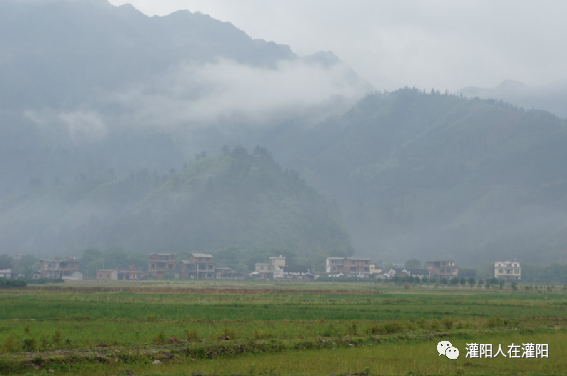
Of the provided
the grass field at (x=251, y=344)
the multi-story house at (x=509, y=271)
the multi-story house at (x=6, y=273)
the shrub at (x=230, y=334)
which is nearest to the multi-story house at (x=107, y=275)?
the multi-story house at (x=6, y=273)

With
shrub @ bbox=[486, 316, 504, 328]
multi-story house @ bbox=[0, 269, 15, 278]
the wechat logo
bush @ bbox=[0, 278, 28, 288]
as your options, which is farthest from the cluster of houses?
the wechat logo

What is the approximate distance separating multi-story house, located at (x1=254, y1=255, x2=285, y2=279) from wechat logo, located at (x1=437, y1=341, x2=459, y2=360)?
459 ft

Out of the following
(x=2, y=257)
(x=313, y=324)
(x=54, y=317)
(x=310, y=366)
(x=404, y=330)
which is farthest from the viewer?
(x=2, y=257)

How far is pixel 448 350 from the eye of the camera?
23.7m

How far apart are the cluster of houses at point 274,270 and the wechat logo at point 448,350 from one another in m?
132

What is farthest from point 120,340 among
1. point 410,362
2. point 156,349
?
point 410,362

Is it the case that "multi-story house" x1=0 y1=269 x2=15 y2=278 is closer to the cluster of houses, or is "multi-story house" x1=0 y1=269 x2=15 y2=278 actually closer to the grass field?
the cluster of houses

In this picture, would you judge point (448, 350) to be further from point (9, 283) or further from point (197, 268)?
point (197, 268)

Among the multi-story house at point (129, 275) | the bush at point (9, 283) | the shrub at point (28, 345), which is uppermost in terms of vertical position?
the shrub at point (28, 345)

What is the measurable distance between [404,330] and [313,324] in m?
5.81

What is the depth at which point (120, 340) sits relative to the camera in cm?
2500

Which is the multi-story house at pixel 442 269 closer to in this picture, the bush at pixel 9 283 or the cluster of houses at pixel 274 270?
the cluster of houses at pixel 274 270

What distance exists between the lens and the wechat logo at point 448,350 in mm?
23064

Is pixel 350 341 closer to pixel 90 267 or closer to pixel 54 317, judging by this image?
pixel 54 317
